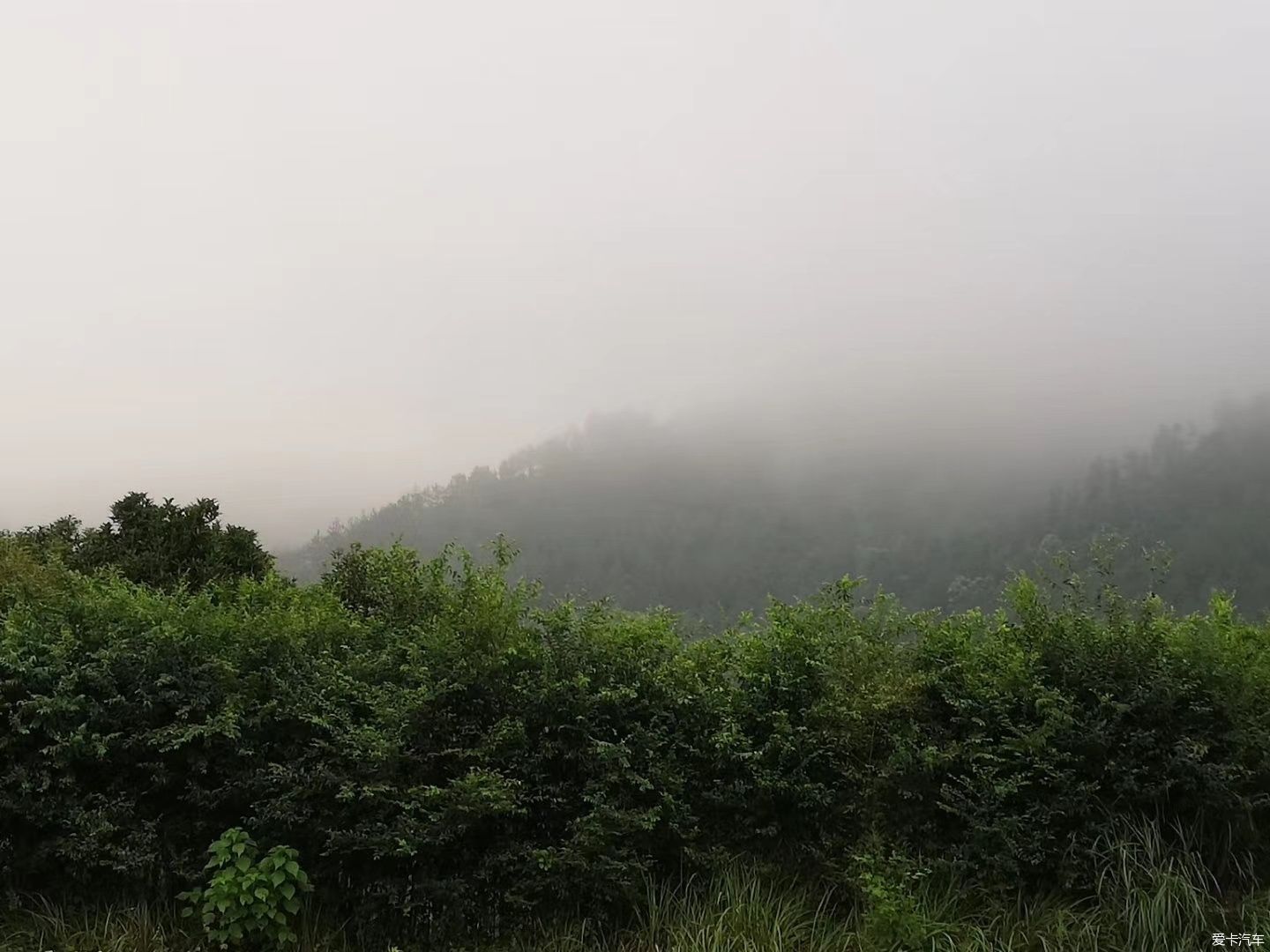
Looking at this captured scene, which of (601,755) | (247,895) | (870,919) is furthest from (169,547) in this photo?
(870,919)

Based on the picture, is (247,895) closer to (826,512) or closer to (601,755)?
(601,755)

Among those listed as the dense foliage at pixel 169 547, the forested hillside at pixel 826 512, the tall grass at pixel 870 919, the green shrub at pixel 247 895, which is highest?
the dense foliage at pixel 169 547

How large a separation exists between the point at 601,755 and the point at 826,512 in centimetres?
10283

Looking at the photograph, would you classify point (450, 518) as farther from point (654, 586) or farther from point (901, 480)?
point (901, 480)

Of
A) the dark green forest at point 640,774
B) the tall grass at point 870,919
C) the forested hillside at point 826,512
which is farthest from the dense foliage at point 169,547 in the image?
the forested hillside at point 826,512

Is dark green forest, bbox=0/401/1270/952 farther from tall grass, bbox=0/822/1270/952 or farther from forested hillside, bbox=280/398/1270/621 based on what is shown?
forested hillside, bbox=280/398/1270/621

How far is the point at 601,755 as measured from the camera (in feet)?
17.3

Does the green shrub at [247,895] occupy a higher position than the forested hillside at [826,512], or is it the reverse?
the green shrub at [247,895]

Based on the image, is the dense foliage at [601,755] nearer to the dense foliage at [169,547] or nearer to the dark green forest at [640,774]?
the dark green forest at [640,774]

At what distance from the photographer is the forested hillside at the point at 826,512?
67.7m

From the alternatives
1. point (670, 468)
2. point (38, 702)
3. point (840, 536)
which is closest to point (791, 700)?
point (38, 702)

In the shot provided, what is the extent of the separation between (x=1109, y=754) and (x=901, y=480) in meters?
111

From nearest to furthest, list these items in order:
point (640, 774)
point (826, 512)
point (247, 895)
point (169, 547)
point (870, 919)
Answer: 1. point (870, 919)
2. point (247, 895)
3. point (640, 774)
4. point (169, 547)
5. point (826, 512)

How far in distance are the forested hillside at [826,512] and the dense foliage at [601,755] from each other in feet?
150
